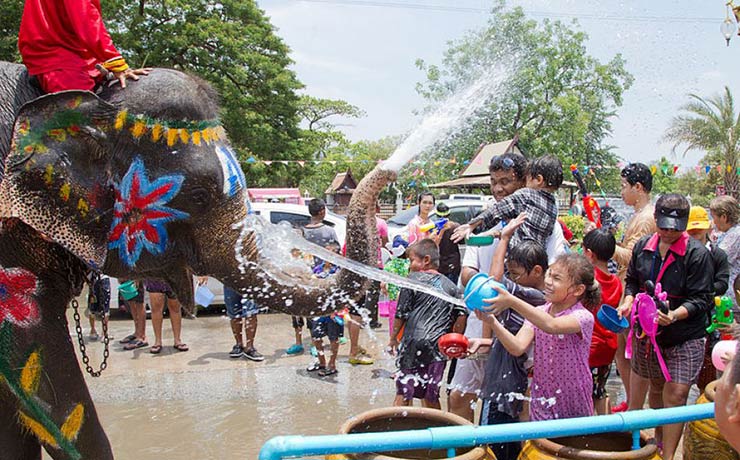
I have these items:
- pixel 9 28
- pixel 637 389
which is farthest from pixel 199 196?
pixel 9 28

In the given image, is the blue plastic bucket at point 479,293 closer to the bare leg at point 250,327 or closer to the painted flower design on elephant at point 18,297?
the painted flower design on elephant at point 18,297

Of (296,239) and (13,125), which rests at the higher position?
(13,125)

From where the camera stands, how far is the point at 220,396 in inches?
203

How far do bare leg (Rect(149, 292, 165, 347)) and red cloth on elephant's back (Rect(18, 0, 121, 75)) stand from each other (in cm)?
454

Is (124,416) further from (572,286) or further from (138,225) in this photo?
(572,286)

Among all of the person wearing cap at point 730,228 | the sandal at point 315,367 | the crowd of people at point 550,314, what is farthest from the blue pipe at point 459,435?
the sandal at point 315,367

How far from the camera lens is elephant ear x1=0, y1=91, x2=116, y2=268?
86.0 inches

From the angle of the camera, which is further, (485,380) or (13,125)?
(485,380)

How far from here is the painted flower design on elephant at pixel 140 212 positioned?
2.38m

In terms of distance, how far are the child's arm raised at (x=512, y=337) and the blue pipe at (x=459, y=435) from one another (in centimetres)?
76

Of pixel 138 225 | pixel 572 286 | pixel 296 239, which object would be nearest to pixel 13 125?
pixel 138 225

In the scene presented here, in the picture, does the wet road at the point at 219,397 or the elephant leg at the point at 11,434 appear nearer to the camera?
the elephant leg at the point at 11,434

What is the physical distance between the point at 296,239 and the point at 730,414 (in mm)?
1909

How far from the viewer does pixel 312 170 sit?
2134 centimetres
